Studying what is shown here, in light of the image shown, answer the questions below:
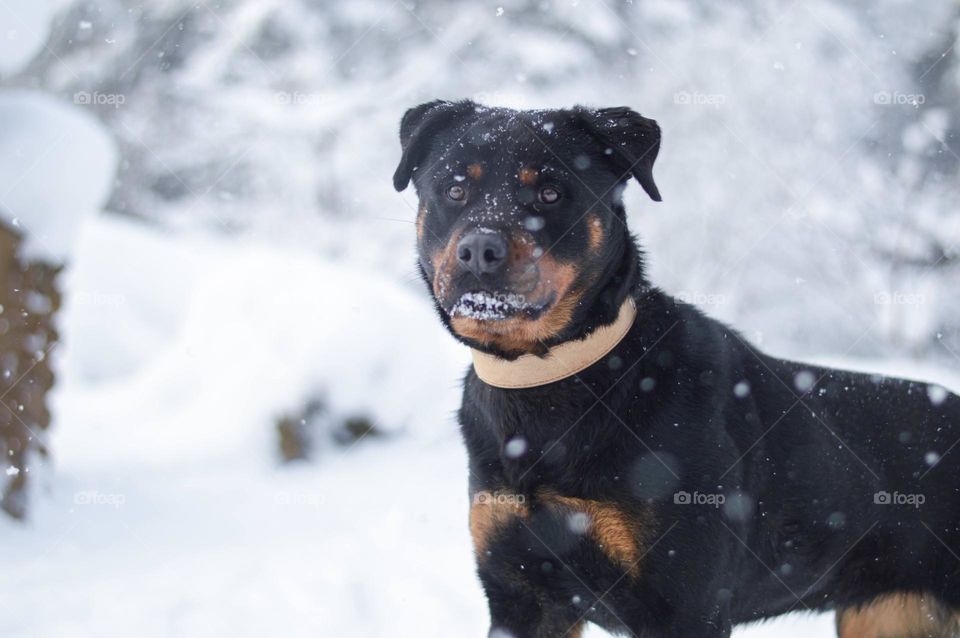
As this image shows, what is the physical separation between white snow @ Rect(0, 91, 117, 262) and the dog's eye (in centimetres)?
366

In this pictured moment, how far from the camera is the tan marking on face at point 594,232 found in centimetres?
280

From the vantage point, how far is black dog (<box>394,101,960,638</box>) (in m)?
2.62

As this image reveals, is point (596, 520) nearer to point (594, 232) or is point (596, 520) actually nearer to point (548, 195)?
point (594, 232)

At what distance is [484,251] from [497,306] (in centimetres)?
19

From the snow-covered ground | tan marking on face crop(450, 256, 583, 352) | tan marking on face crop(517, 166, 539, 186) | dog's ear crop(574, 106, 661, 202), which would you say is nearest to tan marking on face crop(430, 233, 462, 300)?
tan marking on face crop(450, 256, 583, 352)

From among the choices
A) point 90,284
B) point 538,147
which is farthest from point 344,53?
point 538,147

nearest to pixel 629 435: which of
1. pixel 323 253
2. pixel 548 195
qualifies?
pixel 548 195

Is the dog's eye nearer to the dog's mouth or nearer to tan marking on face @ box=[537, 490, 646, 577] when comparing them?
the dog's mouth

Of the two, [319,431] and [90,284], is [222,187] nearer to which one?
[90,284]

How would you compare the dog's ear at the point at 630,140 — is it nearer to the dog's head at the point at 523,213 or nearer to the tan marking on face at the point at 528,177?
the dog's head at the point at 523,213

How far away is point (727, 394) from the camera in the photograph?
112 inches

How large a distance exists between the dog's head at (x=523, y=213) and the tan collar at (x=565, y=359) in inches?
1.6

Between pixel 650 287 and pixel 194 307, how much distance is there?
665cm

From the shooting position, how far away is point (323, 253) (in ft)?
57.0
